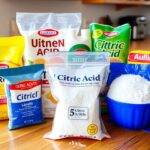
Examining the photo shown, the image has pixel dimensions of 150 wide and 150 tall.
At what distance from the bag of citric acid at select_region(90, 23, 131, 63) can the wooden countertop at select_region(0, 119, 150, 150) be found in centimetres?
22

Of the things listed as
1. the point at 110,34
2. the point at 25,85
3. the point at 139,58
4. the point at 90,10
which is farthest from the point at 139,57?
the point at 90,10

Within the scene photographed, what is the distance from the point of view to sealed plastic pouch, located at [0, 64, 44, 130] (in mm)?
665

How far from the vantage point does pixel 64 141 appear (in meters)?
0.62

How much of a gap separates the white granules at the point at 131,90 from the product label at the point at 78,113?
9 centimetres

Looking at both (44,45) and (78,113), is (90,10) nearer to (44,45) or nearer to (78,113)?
(44,45)

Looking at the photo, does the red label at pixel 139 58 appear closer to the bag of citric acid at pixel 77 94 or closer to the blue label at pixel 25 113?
the bag of citric acid at pixel 77 94

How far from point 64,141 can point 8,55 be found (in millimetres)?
281

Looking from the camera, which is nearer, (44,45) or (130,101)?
(130,101)

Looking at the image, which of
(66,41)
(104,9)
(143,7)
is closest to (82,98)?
(66,41)

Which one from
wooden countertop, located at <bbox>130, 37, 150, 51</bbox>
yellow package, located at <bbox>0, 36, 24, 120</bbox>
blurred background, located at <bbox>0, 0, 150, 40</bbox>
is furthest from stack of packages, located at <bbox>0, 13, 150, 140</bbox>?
wooden countertop, located at <bbox>130, 37, 150, 51</bbox>

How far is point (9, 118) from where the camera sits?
0.69 metres

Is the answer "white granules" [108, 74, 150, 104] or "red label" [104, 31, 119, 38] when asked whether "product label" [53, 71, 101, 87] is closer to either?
"white granules" [108, 74, 150, 104]

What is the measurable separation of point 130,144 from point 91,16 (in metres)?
1.71

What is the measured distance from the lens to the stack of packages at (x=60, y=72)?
62cm
